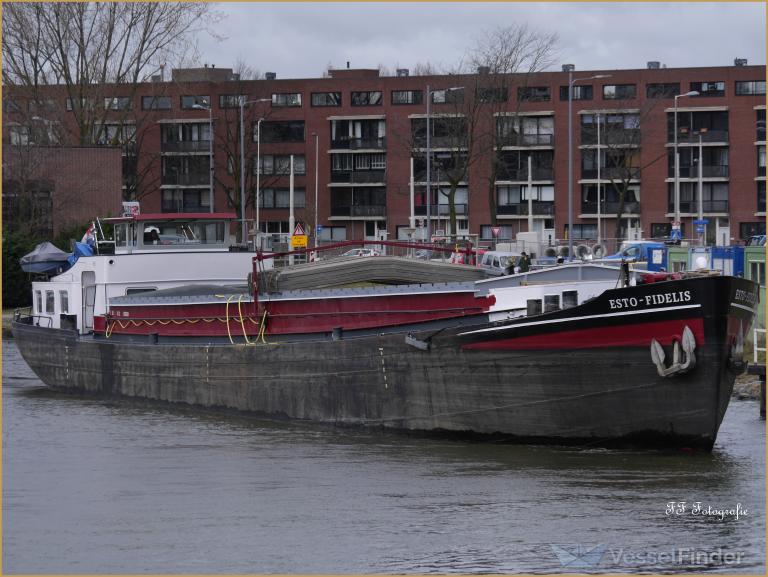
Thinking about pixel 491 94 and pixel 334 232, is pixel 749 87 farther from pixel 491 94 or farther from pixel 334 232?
pixel 334 232

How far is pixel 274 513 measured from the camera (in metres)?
18.7

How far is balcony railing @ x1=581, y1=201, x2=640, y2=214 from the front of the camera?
84500mm

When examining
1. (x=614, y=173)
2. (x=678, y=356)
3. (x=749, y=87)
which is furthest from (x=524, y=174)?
(x=678, y=356)

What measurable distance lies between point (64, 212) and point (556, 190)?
32886 millimetres

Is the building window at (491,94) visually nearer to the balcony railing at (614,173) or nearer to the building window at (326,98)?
the balcony railing at (614,173)

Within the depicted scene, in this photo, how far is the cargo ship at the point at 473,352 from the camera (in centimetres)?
2147

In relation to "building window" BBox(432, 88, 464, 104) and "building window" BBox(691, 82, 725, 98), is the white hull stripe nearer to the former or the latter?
"building window" BBox(432, 88, 464, 104)

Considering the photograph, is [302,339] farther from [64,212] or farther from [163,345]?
[64,212]

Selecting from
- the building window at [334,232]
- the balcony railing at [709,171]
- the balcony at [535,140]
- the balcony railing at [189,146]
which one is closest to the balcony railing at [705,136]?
the balcony railing at [709,171]

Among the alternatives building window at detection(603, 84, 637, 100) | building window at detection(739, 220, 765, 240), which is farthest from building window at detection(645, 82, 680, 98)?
building window at detection(739, 220, 765, 240)

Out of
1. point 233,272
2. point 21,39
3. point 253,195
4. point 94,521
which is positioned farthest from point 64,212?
point 94,521

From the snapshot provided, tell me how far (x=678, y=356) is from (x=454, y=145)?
58739 millimetres

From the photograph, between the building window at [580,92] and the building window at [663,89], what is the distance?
149 inches

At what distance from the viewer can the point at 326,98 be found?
88.9 m
